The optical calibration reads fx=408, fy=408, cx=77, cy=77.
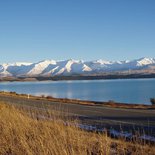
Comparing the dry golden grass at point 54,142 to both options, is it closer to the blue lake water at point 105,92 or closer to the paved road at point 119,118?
the paved road at point 119,118

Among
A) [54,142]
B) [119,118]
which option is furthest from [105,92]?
[54,142]

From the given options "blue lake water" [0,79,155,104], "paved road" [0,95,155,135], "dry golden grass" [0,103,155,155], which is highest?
"dry golden grass" [0,103,155,155]

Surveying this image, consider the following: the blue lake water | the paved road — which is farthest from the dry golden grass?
the blue lake water

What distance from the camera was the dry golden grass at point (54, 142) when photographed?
238 inches

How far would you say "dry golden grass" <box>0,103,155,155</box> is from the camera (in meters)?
6.05

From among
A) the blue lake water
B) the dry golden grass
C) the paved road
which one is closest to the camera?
the dry golden grass

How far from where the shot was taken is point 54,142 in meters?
6.51

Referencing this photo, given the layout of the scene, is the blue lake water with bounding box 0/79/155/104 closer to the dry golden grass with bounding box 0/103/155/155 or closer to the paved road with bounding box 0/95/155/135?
the paved road with bounding box 0/95/155/135

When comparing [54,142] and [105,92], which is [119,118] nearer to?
[54,142]

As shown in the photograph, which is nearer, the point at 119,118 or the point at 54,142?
the point at 54,142

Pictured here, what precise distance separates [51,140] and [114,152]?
41.2 inches

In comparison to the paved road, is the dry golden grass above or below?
above

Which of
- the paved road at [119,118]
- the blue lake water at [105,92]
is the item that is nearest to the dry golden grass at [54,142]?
the paved road at [119,118]

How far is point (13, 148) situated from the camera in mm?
6695
